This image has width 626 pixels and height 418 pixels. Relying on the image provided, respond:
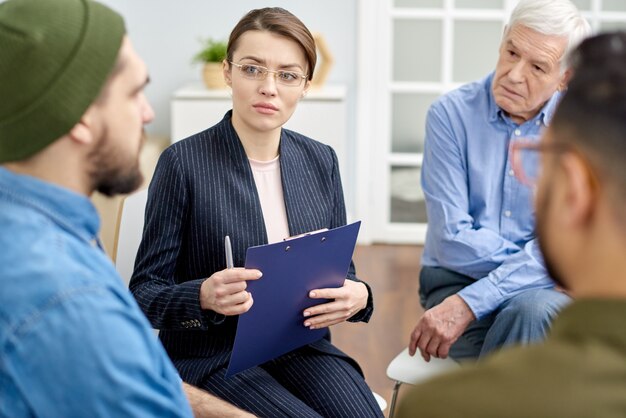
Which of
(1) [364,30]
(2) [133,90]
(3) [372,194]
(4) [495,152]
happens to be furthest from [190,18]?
(2) [133,90]

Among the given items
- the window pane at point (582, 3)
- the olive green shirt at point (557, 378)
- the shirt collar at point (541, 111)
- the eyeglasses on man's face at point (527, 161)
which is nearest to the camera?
the olive green shirt at point (557, 378)

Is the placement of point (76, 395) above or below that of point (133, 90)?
below

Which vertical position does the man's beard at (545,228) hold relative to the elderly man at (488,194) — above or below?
above

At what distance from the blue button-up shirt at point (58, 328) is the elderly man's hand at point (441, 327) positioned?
1.14 meters

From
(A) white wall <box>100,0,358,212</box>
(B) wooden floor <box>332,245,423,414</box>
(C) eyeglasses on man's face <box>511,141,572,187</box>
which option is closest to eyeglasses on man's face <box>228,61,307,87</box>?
(C) eyeglasses on man's face <box>511,141,572,187</box>

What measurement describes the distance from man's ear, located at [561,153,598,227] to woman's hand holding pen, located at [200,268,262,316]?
93cm

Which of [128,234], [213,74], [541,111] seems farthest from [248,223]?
[213,74]

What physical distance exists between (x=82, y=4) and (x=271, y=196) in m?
0.90

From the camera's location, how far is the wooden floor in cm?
360

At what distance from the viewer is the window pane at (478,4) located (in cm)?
506

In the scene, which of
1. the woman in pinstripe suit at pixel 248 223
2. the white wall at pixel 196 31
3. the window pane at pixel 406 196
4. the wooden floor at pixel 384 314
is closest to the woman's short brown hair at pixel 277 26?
the woman in pinstripe suit at pixel 248 223

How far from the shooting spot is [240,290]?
5.98 feet

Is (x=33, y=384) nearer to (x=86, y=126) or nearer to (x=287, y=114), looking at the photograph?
(x=86, y=126)

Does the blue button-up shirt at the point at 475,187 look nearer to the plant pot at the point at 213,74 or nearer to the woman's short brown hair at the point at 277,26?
the woman's short brown hair at the point at 277,26
